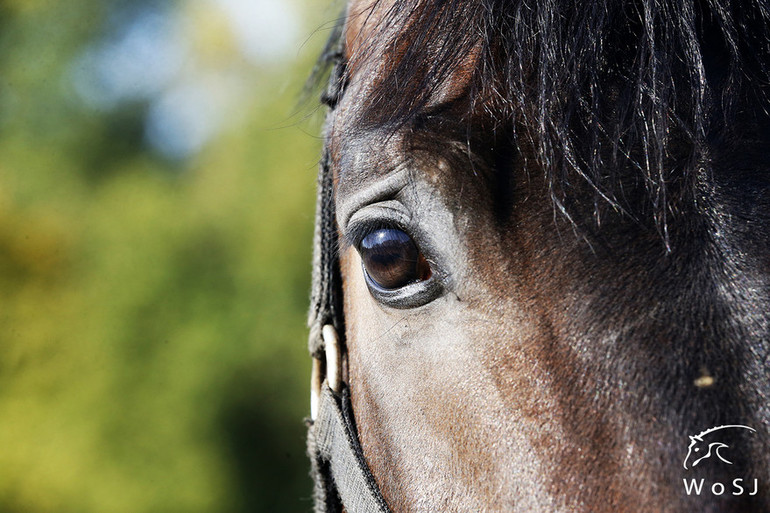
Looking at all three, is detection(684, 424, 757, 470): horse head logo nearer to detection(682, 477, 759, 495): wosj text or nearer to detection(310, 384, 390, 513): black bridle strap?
detection(682, 477, 759, 495): wosj text

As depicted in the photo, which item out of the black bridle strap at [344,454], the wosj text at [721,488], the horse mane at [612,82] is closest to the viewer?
the wosj text at [721,488]

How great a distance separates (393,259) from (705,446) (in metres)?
0.60

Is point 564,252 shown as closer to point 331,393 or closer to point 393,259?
point 393,259

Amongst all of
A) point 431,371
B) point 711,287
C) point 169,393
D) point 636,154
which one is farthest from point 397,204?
point 169,393

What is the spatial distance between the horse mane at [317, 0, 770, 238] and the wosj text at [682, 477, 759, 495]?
36 cm

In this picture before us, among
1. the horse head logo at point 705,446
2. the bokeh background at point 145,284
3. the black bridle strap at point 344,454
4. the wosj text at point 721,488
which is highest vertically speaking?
the bokeh background at point 145,284

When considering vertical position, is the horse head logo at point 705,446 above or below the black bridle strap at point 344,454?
below

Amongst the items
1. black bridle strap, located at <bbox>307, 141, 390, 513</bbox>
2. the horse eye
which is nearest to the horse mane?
the horse eye

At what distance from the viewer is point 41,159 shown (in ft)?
31.5

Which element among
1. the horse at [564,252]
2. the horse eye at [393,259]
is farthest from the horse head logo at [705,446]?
the horse eye at [393,259]

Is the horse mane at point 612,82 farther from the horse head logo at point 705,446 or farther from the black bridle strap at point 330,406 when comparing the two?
the black bridle strap at point 330,406

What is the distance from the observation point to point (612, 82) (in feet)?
3.90

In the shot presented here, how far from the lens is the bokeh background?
28.2ft

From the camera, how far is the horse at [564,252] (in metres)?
0.94
